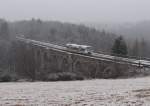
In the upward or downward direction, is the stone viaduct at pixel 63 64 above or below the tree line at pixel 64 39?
below

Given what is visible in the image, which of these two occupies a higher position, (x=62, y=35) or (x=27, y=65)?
(x=62, y=35)

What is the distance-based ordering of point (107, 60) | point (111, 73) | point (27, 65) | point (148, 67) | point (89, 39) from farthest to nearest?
1. point (89, 39)
2. point (27, 65)
3. point (107, 60)
4. point (111, 73)
5. point (148, 67)

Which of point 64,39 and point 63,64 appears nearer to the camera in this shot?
point 63,64

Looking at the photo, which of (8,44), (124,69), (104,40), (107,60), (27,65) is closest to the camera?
(124,69)

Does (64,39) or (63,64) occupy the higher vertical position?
(64,39)

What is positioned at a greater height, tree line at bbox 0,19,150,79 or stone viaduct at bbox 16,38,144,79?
tree line at bbox 0,19,150,79

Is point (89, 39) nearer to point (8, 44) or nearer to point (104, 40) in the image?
point (104, 40)

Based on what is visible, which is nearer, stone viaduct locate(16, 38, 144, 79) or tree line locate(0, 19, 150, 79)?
stone viaduct locate(16, 38, 144, 79)

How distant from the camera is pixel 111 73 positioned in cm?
2523

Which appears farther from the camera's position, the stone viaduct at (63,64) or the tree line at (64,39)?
the tree line at (64,39)

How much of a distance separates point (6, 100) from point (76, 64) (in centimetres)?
2505

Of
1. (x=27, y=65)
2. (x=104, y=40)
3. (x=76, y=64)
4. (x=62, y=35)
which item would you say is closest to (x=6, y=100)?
(x=76, y=64)

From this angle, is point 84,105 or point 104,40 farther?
point 104,40

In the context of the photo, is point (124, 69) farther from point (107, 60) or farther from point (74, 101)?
point (74, 101)
